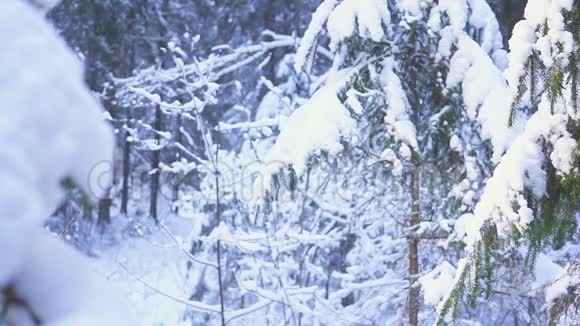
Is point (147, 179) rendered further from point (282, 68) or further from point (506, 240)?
point (506, 240)

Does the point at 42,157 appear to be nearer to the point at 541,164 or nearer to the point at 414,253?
the point at 541,164

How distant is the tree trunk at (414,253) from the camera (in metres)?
5.12

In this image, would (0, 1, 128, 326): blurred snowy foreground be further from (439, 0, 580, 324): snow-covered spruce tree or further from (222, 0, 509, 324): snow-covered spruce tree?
(222, 0, 509, 324): snow-covered spruce tree

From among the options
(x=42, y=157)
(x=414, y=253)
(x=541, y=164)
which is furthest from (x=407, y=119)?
(x=42, y=157)

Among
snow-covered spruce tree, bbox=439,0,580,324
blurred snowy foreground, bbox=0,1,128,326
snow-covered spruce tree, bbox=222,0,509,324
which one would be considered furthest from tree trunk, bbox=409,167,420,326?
blurred snowy foreground, bbox=0,1,128,326

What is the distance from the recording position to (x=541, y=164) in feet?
9.21

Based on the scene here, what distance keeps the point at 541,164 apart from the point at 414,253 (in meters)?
2.66

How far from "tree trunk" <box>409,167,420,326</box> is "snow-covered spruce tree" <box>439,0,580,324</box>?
205cm

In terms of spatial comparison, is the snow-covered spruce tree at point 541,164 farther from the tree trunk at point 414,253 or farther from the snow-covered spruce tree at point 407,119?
the tree trunk at point 414,253

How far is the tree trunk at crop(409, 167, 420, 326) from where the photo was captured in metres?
5.12

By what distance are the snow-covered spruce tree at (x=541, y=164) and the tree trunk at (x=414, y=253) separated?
2046mm

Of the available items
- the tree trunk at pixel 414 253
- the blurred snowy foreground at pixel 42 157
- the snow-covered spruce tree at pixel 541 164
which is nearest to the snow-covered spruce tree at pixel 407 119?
the tree trunk at pixel 414 253

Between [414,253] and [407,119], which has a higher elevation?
[407,119]

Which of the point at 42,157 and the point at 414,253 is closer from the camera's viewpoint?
the point at 42,157
